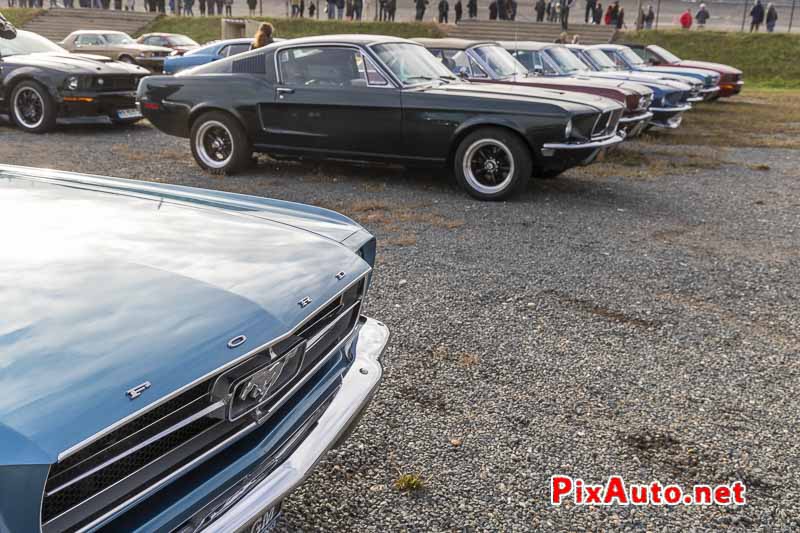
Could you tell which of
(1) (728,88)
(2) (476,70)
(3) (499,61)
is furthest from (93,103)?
(1) (728,88)

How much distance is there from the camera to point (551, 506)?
256 centimetres

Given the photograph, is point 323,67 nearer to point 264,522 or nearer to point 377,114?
point 377,114

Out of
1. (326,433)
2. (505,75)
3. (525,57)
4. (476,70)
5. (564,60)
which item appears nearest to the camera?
(326,433)

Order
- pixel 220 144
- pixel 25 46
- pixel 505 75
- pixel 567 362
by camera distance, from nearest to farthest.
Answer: pixel 567 362 < pixel 220 144 < pixel 505 75 < pixel 25 46

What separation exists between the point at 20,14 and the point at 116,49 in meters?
18.9

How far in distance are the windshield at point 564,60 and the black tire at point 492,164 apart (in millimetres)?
4908

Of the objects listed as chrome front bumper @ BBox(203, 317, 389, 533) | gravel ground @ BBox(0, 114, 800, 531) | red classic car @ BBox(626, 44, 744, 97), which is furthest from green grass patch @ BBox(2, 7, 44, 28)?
chrome front bumper @ BBox(203, 317, 389, 533)

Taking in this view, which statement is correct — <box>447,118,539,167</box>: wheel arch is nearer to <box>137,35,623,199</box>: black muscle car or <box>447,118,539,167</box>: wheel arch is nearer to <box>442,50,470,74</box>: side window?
<box>137,35,623,199</box>: black muscle car

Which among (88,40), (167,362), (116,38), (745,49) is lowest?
(167,362)

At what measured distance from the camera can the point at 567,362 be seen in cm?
363

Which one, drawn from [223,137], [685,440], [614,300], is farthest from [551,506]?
[223,137]

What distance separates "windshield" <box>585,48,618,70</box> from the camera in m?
13.5

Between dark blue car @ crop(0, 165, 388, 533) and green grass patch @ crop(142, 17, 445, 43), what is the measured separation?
1286 inches

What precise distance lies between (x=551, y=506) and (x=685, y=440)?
0.76 m
